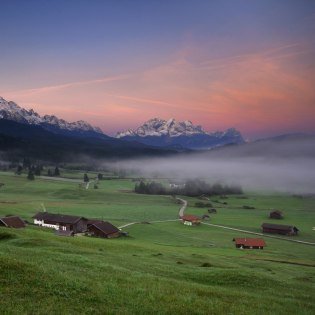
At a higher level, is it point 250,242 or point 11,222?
point 11,222

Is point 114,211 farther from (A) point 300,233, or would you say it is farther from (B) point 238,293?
(B) point 238,293

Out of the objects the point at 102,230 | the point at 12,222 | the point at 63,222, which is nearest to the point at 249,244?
the point at 102,230

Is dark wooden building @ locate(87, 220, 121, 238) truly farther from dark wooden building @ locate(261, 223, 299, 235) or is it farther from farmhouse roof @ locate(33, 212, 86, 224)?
dark wooden building @ locate(261, 223, 299, 235)

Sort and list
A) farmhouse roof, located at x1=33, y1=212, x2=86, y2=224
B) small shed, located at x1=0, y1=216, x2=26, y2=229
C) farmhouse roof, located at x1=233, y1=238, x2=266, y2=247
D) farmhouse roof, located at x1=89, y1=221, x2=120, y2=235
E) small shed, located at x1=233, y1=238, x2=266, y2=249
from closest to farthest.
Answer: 1. small shed, located at x1=0, y1=216, x2=26, y2=229
2. small shed, located at x1=233, y1=238, x2=266, y2=249
3. farmhouse roof, located at x1=233, y1=238, x2=266, y2=247
4. farmhouse roof, located at x1=89, y1=221, x2=120, y2=235
5. farmhouse roof, located at x1=33, y1=212, x2=86, y2=224

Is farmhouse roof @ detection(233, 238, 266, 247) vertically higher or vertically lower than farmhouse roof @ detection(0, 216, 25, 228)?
lower

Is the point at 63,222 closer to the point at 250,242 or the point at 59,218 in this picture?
the point at 59,218

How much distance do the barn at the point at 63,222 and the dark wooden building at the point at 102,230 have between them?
796 cm

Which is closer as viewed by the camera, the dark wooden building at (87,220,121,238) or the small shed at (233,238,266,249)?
the small shed at (233,238,266,249)

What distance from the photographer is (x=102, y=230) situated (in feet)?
360

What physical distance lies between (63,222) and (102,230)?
69.9ft

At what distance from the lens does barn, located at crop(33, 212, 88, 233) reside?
404 feet

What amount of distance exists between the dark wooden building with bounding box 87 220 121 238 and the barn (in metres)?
7.96

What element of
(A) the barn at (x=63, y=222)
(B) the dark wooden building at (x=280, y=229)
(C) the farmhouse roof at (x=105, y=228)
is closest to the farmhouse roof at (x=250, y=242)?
(B) the dark wooden building at (x=280, y=229)

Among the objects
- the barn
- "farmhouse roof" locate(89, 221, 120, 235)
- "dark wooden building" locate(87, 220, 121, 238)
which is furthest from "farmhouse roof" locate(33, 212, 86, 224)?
"farmhouse roof" locate(89, 221, 120, 235)
